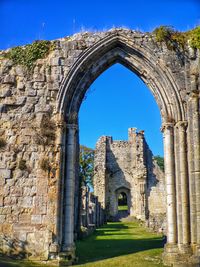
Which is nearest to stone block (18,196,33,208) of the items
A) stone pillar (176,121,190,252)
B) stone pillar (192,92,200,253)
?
stone pillar (176,121,190,252)

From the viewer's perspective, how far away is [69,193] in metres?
9.61

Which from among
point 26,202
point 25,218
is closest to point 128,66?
point 26,202

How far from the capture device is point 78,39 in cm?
1039

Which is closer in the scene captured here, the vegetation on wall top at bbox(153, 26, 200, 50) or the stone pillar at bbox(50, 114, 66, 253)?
the stone pillar at bbox(50, 114, 66, 253)

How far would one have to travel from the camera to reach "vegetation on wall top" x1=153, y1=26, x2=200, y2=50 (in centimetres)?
1036

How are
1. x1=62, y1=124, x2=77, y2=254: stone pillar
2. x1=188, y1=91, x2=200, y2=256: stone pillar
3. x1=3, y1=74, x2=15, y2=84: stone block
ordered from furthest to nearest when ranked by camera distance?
x1=3, y1=74, x2=15, y2=84: stone block → x1=62, y1=124, x2=77, y2=254: stone pillar → x1=188, y1=91, x2=200, y2=256: stone pillar

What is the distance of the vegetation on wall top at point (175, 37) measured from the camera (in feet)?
34.0

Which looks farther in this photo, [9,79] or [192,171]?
[9,79]

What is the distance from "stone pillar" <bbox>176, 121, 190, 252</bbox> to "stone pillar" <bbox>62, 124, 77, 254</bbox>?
2839 mm

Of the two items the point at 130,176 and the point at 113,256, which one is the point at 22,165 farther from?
the point at 130,176

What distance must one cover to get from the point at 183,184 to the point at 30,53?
5.78 metres

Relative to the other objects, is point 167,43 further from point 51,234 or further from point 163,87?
point 51,234

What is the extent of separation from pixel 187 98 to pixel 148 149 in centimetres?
2253

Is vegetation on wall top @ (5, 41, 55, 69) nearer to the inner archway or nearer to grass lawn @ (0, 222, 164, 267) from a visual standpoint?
the inner archway
